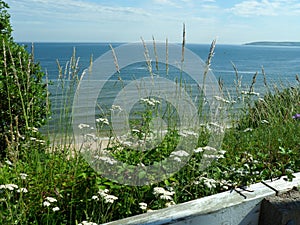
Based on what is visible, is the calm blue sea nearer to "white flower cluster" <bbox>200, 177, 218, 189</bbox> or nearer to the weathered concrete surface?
"white flower cluster" <bbox>200, 177, 218, 189</bbox>

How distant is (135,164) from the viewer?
238 centimetres

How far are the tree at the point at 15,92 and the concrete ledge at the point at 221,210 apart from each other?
4.92 ft

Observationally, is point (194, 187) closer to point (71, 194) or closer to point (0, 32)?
point (71, 194)

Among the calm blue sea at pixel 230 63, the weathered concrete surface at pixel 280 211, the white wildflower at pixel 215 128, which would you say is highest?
the white wildflower at pixel 215 128

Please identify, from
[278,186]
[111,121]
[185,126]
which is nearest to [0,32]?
[111,121]

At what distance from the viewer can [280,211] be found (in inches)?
89.1

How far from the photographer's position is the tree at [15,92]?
3238 mm

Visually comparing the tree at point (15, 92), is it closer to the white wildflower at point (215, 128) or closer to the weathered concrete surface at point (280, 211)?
the white wildflower at point (215, 128)

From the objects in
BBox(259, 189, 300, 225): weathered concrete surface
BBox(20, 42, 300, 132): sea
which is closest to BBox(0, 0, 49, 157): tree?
BBox(20, 42, 300, 132): sea

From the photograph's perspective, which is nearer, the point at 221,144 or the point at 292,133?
the point at 221,144

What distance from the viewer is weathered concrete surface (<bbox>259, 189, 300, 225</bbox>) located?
7.43 ft

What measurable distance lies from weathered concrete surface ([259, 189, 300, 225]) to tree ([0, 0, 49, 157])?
1856mm

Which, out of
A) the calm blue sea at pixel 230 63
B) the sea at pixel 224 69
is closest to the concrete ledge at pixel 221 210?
the sea at pixel 224 69

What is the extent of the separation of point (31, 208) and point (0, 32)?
7.21 ft
